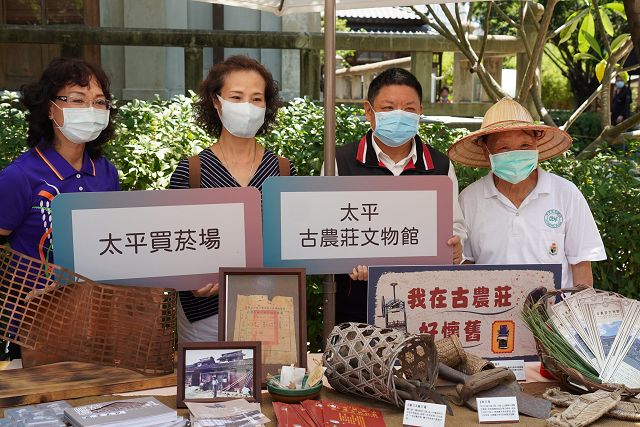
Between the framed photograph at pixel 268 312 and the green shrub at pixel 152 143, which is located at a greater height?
the green shrub at pixel 152 143

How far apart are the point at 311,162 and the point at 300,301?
1.85 meters

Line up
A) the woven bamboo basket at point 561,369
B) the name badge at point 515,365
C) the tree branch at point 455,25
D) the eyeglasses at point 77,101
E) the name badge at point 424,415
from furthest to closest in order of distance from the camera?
1. the tree branch at point 455,25
2. the eyeglasses at point 77,101
3. the name badge at point 515,365
4. the woven bamboo basket at point 561,369
5. the name badge at point 424,415

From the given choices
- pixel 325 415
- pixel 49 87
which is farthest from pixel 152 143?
pixel 325 415

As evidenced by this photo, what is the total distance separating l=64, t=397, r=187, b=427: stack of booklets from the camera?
1.88 meters

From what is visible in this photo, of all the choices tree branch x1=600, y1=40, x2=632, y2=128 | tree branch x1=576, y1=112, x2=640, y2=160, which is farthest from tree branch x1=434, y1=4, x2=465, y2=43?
tree branch x1=576, y1=112, x2=640, y2=160

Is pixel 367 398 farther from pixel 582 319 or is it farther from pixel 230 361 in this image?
pixel 582 319

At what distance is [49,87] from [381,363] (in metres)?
1.47

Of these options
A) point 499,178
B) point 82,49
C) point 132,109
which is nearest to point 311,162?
point 132,109

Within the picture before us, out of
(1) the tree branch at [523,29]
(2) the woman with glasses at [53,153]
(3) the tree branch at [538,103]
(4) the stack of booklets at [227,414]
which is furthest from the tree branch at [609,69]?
(4) the stack of booklets at [227,414]

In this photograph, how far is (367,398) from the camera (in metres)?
2.18

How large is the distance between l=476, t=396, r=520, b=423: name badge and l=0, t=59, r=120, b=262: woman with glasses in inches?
57.1

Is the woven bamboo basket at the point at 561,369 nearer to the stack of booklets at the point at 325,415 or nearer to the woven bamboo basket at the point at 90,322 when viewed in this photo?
the stack of booklets at the point at 325,415

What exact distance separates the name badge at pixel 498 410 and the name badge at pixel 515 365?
0.31 metres

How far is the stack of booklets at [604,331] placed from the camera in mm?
2238
